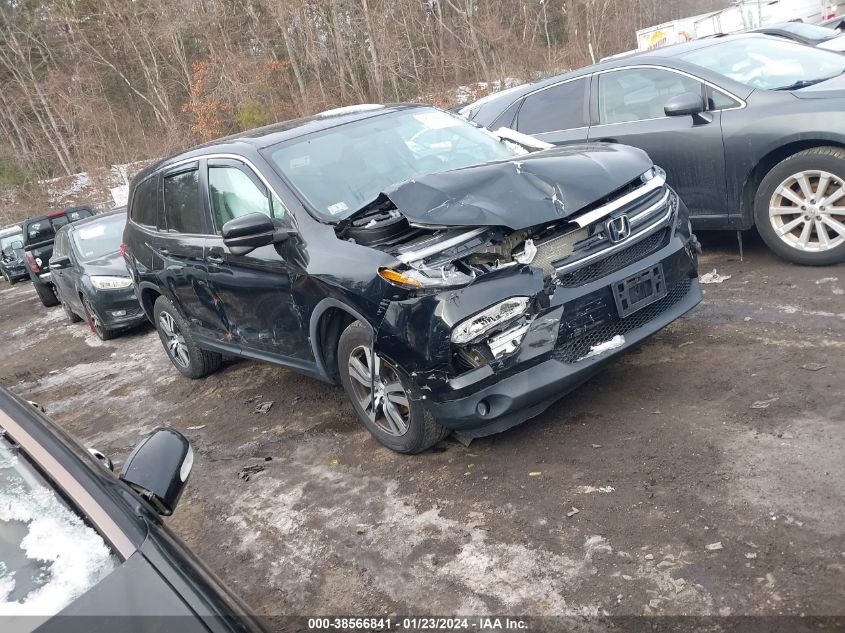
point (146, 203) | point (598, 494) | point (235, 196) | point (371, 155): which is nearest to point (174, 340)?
point (146, 203)

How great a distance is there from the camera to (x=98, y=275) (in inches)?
367

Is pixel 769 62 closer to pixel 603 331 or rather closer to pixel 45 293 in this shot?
pixel 603 331

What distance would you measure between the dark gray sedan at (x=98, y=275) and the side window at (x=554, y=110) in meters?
5.49

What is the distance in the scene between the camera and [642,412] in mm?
3875

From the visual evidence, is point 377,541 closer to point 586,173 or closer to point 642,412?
point 642,412

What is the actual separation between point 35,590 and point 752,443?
9.78ft

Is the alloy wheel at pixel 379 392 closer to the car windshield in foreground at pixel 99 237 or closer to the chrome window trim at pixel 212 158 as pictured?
the chrome window trim at pixel 212 158

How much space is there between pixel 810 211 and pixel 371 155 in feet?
10.7

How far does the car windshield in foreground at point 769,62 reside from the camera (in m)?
5.65

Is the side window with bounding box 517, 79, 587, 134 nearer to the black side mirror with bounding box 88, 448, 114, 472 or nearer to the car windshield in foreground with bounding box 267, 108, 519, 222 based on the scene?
the car windshield in foreground with bounding box 267, 108, 519, 222

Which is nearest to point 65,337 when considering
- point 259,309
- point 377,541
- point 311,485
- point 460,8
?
point 259,309

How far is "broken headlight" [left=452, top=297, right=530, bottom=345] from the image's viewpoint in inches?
131

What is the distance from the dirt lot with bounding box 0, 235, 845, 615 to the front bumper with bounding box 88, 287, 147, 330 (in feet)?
13.7

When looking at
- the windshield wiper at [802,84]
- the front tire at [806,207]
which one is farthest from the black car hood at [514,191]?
the windshield wiper at [802,84]
